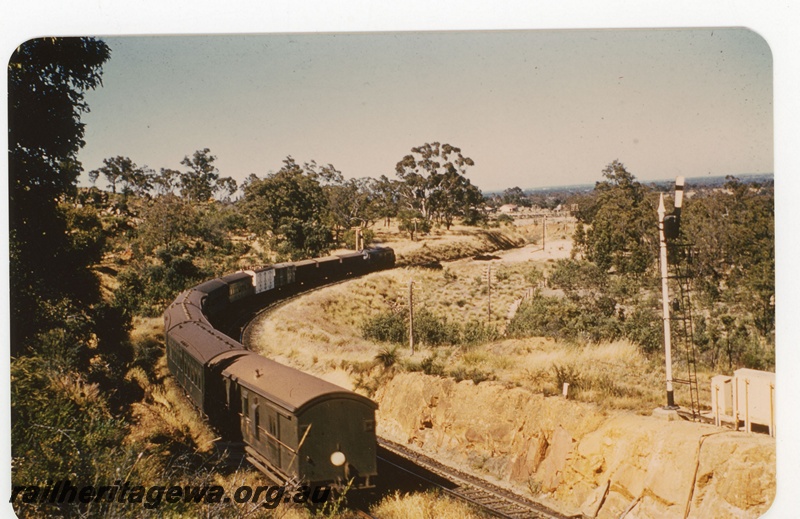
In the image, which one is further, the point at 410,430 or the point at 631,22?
the point at 410,430

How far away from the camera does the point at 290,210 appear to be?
33.9 ft

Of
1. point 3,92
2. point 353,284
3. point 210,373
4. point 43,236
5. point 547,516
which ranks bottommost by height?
point 547,516

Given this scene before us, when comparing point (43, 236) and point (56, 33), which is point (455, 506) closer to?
point (43, 236)

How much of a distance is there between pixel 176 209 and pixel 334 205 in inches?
113

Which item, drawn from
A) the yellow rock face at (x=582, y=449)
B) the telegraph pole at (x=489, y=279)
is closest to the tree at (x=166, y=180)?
the yellow rock face at (x=582, y=449)

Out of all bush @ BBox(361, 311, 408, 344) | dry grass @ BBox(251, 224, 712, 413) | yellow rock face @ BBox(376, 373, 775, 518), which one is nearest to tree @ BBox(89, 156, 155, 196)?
dry grass @ BBox(251, 224, 712, 413)

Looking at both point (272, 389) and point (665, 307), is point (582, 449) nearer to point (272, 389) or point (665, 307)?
point (665, 307)

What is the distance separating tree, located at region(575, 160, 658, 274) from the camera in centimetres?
881

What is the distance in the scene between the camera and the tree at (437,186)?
8914 mm

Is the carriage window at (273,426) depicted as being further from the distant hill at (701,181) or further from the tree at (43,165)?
the distant hill at (701,181)

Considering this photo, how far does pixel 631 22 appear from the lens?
26.4 ft

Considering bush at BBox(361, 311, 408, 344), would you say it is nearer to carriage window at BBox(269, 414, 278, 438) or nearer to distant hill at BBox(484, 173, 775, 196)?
carriage window at BBox(269, 414, 278, 438)

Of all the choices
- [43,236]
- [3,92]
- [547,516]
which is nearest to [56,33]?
[3,92]

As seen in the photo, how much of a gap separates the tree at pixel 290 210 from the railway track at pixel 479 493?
13.0 ft
